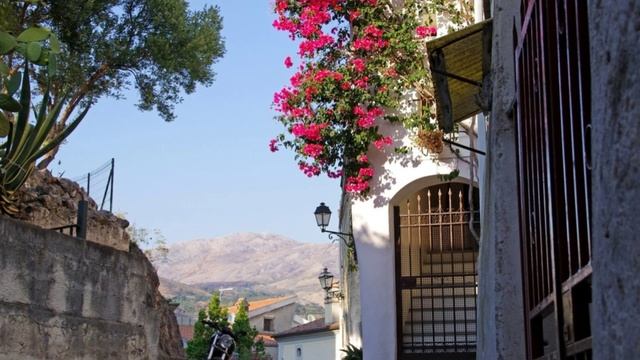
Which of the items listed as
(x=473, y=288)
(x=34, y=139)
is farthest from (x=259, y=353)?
(x=34, y=139)

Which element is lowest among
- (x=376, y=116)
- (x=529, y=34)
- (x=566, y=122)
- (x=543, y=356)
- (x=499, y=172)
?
(x=543, y=356)

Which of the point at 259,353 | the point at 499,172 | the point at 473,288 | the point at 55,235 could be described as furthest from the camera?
the point at 259,353

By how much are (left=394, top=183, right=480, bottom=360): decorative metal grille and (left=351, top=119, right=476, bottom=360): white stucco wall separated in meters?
0.35

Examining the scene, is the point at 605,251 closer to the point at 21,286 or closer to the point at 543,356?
the point at 543,356

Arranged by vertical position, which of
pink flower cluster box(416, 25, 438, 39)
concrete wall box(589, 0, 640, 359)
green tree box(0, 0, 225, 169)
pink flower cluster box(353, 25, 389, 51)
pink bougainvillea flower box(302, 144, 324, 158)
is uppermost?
green tree box(0, 0, 225, 169)

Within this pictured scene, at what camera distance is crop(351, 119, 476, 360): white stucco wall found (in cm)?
1263

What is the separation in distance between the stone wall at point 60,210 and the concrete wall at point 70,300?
861 millimetres

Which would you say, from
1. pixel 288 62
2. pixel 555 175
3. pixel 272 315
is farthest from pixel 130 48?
pixel 272 315

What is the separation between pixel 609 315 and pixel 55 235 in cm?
505

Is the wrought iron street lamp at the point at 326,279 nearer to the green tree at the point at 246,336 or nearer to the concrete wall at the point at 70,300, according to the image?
the concrete wall at the point at 70,300

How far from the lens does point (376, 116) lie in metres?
12.4

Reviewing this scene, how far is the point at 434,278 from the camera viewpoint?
13.4 metres

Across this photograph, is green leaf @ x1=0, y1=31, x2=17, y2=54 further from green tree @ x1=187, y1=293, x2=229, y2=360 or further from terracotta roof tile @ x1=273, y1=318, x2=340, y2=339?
terracotta roof tile @ x1=273, y1=318, x2=340, y2=339

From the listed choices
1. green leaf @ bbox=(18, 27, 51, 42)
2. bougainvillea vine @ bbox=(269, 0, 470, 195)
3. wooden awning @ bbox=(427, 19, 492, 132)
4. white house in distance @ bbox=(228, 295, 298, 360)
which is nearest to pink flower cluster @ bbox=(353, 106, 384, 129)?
bougainvillea vine @ bbox=(269, 0, 470, 195)
